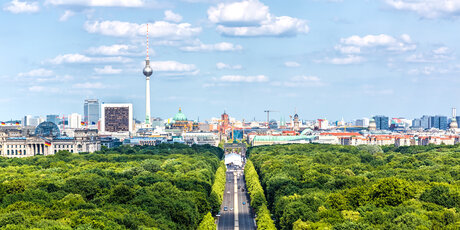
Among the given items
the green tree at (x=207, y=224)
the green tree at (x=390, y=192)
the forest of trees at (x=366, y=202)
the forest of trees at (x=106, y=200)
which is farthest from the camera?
the green tree at (x=207, y=224)

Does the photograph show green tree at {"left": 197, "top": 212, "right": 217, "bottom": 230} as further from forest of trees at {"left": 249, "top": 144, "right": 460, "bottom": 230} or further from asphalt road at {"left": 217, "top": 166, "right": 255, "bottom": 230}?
forest of trees at {"left": 249, "top": 144, "right": 460, "bottom": 230}

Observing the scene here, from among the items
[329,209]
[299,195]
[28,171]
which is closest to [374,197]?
[329,209]

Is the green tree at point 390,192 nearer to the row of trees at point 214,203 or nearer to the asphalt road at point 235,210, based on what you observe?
the row of trees at point 214,203

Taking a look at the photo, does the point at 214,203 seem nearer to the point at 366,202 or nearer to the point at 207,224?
the point at 207,224

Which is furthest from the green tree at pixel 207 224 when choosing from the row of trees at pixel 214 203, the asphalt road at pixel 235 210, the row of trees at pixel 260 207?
the asphalt road at pixel 235 210

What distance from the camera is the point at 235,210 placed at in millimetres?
120250

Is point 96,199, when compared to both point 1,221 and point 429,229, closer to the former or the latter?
point 1,221

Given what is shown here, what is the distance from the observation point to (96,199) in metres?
94.6

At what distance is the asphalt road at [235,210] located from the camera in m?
104

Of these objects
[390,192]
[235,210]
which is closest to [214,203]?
[235,210]

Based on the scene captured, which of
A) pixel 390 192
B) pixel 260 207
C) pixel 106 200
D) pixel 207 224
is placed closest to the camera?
pixel 390 192

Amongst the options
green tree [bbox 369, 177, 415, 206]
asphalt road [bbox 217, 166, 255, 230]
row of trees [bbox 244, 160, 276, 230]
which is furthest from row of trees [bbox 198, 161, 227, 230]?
green tree [bbox 369, 177, 415, 206]

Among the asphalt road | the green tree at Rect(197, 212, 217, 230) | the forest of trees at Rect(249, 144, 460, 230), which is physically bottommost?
the asphalt road

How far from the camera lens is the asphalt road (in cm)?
10444
